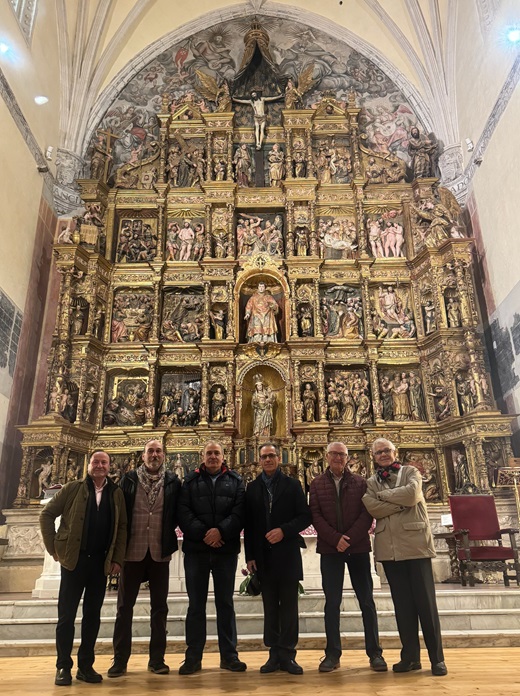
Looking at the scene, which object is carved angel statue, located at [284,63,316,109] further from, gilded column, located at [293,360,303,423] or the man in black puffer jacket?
the man in black puffer jacket

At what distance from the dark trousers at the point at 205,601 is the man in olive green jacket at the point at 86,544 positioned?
1.98ft

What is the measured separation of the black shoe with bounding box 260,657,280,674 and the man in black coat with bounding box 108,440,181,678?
725 mm

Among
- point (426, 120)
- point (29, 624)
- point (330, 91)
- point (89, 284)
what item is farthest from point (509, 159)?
point (29, 624)

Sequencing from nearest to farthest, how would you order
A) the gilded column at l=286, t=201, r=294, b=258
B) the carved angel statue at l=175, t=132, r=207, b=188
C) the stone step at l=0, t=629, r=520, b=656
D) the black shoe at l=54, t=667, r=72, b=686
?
1. the black shoe at l=54, t=667, r=72, b=686
2. the stone step at l=0, t=629, r=520, b=656
3. the gilded column at l=286, t=201, r=294, b=258
4. the carved angel statue at l=175, t=132, r=207, b=188

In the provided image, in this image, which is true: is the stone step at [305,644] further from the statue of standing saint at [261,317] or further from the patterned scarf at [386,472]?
the statue of standing saint at [261,317]

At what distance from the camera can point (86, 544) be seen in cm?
445

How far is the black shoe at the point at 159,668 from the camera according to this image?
14.1 ft

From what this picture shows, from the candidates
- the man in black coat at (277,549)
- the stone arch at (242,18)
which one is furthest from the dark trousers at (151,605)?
the stone arch at (242,18)

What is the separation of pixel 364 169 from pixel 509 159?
4.62m

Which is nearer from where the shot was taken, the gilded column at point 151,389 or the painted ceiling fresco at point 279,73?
the gilded column at point 151,389

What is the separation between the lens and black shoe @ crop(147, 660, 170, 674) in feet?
14.1

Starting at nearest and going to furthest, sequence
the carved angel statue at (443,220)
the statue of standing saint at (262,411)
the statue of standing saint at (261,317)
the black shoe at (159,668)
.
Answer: the black shoe at (159,668) → the statue of standing saint at (262,411) → the statue of standing saint at (261,317) → the carved angel statue at (443,220)

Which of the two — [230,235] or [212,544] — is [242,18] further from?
[212,544]

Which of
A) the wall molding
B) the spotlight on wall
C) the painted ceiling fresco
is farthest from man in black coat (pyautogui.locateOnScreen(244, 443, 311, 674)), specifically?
the painted ceiling fresco
